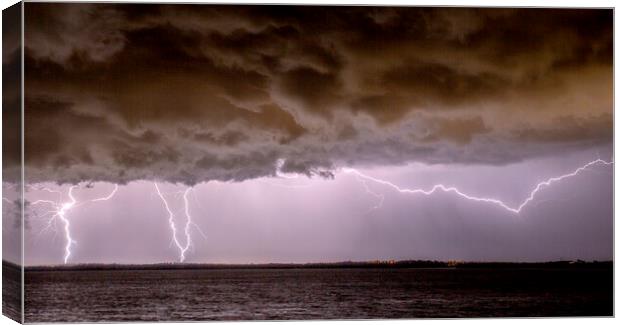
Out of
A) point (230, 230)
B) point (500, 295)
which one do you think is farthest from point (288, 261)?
point (500, 295)

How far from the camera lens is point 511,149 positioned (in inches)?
274

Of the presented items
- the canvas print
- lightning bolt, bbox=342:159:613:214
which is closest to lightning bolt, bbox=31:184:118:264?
the canvas print

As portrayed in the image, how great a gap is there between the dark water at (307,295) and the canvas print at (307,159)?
21 mm

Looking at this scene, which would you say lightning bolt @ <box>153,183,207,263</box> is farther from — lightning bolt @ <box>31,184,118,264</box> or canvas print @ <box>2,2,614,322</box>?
lightning bolt @ <box>31,184,118,264</box>

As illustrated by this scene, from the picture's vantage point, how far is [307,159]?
6879 millimetres

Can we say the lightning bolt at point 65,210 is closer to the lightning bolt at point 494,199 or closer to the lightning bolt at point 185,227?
the lightning bolt at point 185,227

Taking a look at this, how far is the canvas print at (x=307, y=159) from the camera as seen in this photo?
21.9ft

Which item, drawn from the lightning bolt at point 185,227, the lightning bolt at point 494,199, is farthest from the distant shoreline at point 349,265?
the lightning bolt at point 494,199

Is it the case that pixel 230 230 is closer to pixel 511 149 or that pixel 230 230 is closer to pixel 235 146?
pixel 235 146

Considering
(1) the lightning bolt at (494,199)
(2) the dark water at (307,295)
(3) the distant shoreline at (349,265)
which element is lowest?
(2) the dark water at (307,295)

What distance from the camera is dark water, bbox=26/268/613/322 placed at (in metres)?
6.65

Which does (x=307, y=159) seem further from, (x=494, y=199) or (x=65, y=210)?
(x=65, y=210)

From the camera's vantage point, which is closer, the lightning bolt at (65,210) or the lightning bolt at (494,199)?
the lightning bolt at (65,210)

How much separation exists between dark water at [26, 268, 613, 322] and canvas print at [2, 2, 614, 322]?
0.07 ft
